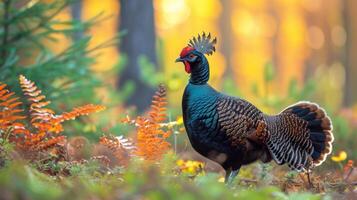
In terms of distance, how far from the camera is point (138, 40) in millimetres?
14227

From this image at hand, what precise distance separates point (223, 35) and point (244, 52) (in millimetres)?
9224

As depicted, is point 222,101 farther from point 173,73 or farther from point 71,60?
point 173,73

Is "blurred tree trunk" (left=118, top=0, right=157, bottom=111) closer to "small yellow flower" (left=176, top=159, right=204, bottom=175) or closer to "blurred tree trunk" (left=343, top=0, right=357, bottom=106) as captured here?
"small yellow flower" (left=176, top=159, right=204, bottom=175)

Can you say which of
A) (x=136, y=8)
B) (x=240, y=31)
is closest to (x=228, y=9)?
(x=240, y=31)

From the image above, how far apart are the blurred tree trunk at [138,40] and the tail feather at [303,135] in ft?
24.2

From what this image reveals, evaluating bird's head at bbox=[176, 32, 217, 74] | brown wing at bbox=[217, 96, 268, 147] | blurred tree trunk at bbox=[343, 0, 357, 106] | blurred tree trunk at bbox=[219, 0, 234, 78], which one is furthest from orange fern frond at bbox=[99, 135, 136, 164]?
blurred tree trunk at bbox=[219, 0, 234, 78]

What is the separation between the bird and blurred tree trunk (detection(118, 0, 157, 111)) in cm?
742

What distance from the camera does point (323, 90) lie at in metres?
18.7

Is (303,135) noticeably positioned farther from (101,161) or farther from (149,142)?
(101,161)

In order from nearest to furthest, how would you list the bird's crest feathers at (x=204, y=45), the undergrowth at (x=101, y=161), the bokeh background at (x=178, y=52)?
the undergrowth at (x=101, y=161) < the bird's crest feathers at (x=204, y=45) < the bokeh background at (x=178, y=52)

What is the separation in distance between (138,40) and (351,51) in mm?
10682

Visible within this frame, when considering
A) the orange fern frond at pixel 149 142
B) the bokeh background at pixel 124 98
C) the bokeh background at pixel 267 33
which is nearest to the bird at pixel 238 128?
the bokeh background at pixel 124 98

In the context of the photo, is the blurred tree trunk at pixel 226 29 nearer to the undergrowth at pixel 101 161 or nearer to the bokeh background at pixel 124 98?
the bokeh background at pixel 124 98

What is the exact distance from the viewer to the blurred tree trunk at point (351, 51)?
22.5m
